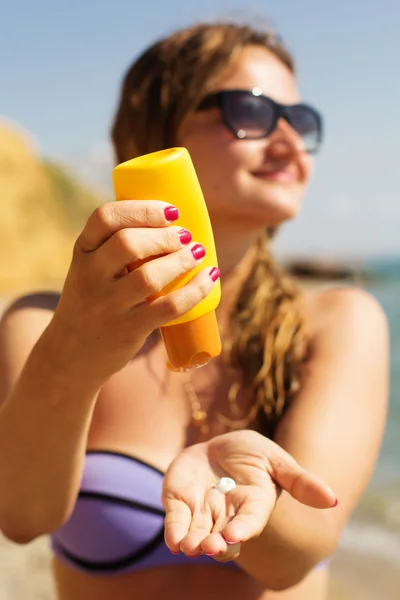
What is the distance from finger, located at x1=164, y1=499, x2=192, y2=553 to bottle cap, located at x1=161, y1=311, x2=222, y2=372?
286 mm

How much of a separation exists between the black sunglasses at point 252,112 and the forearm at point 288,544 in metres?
1.15

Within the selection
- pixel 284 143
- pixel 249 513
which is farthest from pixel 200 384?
pixel 249 513

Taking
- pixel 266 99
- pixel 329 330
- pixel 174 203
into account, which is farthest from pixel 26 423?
pixel 266 99

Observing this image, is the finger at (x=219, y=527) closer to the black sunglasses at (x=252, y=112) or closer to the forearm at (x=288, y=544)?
the forearm at (x=288, y=544)

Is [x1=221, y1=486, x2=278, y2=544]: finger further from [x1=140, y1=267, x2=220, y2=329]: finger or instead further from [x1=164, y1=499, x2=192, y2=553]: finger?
[x1=140, y1=267, x2=220, y2=329]: finger

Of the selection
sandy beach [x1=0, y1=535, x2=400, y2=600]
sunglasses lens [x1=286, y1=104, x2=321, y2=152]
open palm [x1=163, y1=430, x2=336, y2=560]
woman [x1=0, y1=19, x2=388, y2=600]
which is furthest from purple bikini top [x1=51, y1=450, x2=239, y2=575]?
sandy beach [x1=0, y1=535, x2=400, y2=600]

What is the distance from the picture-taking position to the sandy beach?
3787mm

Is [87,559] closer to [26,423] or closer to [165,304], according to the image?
[26,423]

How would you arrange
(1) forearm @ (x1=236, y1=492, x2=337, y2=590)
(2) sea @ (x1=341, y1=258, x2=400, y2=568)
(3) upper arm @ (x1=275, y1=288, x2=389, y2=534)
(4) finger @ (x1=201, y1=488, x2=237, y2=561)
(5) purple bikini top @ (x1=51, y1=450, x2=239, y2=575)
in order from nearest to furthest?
(4) finger @ (x1=201, y1=488, x2=237, y2=561)
(1) forearm @ (x1=236, y1=492, x2=337, y2=590)
(3) upper arm @ (x1=275, y1=288, x2=389, y2=534)
(5) purple bikini top @ (x1=51, y1=450, x2=239, y2=575)
(2) sea @ (x1=341, y1=258, x2=400, y2=568)

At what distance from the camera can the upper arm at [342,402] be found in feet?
5.99

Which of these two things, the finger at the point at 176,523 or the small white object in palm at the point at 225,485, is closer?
the finger at the point at 176,523

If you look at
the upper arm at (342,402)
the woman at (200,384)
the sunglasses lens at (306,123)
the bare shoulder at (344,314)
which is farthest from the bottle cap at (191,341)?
the sunglasses lens at (306,123)

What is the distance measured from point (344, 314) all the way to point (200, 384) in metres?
0.54

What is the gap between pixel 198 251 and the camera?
1240 millimetres
